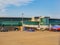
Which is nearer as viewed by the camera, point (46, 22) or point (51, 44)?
point (51, 44)

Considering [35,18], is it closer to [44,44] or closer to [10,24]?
[10,24]

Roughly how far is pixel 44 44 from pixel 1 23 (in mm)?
54439

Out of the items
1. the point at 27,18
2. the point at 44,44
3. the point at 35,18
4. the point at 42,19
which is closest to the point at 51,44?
the point at 44,44

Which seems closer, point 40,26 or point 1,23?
point 40,26

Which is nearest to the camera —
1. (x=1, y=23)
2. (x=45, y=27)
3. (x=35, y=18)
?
(x=45, y=27)

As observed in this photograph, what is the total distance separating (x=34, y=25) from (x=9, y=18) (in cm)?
2260

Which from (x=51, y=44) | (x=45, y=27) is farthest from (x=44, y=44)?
(x=45, y=27)

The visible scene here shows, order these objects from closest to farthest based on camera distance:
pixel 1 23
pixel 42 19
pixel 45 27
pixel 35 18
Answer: pixel 45 27, pixel 42 19, pixel 1 23, pixel 35 18

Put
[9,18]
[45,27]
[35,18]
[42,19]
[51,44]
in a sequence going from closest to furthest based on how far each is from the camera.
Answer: [51,44]
[45,27]
[42,19]
[35,18]
[9,18]

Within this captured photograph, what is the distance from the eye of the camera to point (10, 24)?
67.6 m

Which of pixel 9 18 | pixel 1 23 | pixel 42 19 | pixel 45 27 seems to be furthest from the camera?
pixel 9 18

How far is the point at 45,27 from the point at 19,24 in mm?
10522

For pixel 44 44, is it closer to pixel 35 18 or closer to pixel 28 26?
pixel 28 26

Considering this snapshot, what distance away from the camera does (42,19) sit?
64750mm
